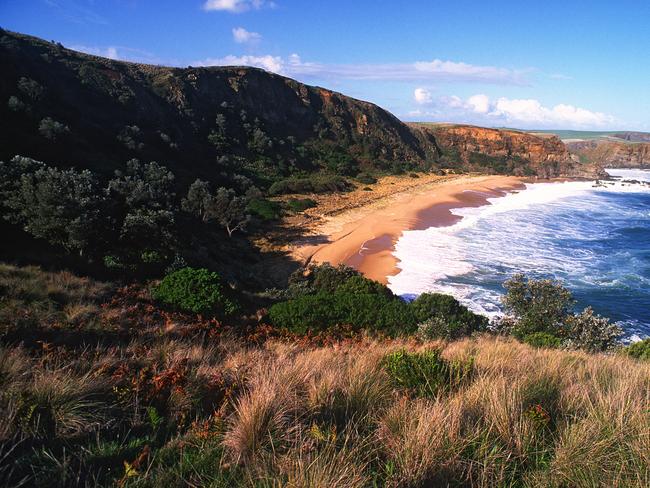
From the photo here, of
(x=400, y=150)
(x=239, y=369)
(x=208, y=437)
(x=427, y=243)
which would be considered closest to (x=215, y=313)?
(x=239, y=369)

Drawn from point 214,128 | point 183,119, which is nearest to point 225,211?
point 183,119

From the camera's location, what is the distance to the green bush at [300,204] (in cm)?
3309

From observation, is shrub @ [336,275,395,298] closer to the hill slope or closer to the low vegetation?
the low vegetation

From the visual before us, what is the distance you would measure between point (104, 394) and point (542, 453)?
3.63 metres

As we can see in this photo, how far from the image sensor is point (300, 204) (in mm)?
33875

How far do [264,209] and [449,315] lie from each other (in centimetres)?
2073

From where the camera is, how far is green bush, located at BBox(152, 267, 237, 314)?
9.79 meters

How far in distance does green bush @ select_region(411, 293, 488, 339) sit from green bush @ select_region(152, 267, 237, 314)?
5.25 m

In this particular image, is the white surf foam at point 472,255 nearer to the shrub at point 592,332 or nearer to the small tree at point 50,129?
the shrub at point 592,332

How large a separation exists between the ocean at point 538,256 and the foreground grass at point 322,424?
1309 centimetres

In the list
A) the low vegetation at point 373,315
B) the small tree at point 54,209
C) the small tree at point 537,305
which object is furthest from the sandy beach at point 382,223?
the small tree at point 54,209

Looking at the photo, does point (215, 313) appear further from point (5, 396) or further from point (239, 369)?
point (5, 396)

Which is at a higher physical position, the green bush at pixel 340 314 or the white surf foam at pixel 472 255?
the green bush at pixel 340 314

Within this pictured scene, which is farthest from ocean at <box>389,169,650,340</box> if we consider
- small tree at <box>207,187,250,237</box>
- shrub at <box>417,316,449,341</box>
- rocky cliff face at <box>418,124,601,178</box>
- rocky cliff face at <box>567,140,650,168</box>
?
rocky cliff face at <box>567,140,650,168</box>
